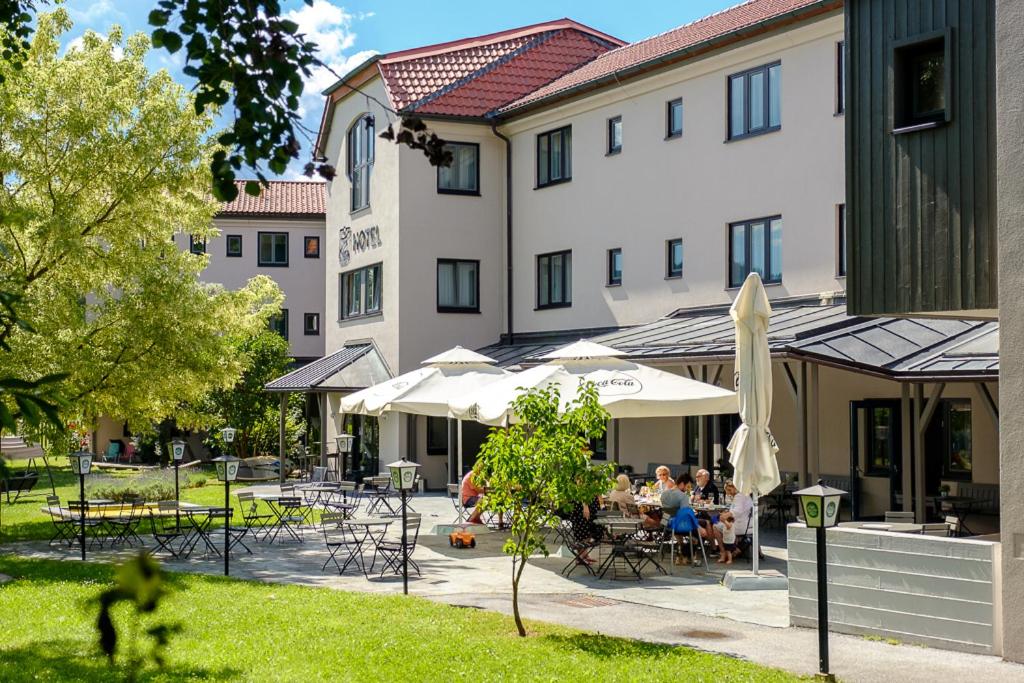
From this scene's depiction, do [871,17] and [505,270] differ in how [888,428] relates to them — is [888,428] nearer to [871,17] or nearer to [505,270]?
[871,17]

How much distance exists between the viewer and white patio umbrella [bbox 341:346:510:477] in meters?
19.7

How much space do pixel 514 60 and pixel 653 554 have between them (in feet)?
65.6

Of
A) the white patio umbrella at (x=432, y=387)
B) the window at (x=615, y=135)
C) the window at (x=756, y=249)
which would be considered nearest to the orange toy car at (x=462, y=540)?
the white patio umbrella at (x=432, y=387)

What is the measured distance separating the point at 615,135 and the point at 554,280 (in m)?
4.15

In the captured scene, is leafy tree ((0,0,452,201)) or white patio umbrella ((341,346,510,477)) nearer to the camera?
leafy tree ((0,0,452,201))

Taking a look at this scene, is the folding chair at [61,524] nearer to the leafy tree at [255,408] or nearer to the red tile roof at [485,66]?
the red tile roof at [485,66]

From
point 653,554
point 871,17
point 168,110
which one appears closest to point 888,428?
point 653,554

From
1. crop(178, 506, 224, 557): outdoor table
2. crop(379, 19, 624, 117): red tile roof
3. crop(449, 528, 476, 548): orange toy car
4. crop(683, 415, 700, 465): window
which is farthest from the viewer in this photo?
crop(379, 19, 624, 117): red tile roof

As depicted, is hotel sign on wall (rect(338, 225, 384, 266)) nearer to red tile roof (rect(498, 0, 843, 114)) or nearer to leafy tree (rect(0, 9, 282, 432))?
red tile roof (rect(498, 0, 843, 114))

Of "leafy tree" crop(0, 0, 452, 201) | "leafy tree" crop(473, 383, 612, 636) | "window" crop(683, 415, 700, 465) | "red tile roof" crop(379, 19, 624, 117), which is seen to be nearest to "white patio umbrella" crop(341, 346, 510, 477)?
"window" crop(683, 415, 700, 465)

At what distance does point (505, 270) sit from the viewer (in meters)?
30.8

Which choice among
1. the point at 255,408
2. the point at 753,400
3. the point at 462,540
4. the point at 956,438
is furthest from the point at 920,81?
the point at 255,408

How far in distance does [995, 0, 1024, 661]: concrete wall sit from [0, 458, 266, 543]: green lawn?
13.0 metres

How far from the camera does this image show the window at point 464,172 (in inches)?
1198
